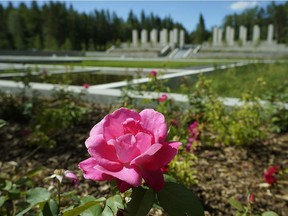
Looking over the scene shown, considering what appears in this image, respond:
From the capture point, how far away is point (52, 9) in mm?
58062

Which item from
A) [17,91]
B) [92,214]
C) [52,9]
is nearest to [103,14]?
[52,9]

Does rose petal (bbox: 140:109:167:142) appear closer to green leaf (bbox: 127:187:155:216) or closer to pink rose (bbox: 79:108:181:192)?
pink rose (bbox: 79:108:181:192)

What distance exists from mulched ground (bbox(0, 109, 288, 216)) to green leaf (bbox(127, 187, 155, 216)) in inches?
58.8

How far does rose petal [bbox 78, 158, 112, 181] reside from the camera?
0.61 meters

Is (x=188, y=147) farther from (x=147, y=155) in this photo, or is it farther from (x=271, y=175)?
(x=147, y=155)

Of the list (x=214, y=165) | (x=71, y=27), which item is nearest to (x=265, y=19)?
(x=71, y=27)

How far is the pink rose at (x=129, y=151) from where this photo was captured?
0.59 metres

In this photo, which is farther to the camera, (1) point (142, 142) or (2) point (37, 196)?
(2) point (37, 196)

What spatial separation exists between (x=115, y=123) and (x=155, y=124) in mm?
81

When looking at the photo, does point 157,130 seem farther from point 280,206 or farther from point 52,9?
point 52,9

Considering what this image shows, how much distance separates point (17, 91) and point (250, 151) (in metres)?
4.27

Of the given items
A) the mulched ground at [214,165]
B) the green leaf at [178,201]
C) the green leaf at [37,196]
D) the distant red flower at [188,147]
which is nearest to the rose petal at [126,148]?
the green leaf at [178,201]

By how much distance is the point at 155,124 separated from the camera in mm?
657

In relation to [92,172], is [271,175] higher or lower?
lower
